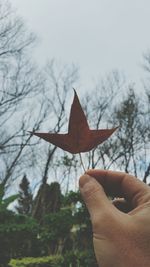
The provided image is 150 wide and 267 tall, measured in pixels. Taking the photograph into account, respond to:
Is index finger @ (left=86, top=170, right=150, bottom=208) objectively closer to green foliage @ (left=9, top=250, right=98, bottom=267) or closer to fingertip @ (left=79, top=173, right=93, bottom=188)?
fingertip @ (left=79, top=173, right=93, bottom=188)

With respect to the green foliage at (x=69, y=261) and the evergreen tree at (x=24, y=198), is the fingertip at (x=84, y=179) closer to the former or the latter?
the green foliage at (x=69, y=261)

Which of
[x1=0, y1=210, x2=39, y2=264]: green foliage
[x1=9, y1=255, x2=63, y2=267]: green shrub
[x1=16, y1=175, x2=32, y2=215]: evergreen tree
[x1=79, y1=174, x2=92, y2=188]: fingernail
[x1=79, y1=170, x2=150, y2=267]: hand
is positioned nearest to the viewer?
[x1=79, y1=170, x2=150, y2=267]: hand

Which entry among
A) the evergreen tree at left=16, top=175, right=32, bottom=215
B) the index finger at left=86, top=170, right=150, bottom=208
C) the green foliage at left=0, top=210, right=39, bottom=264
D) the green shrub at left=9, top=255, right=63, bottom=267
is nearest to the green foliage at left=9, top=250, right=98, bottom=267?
the green shrub at left=9, top=255, right=63, bottom=267

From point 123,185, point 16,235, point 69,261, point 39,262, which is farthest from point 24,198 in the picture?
point 123,185

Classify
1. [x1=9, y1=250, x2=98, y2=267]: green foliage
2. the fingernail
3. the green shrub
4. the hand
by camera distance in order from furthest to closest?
the green shrub → [x1=9, y1=250, x2=98, y2=267]: green foliage → the fingernail → the hand

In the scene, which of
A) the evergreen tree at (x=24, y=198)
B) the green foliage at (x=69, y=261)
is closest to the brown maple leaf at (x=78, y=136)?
the green foliage at (x=69, y=261)

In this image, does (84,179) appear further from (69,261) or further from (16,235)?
(16,235)

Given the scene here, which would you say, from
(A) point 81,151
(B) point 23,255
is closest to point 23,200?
(B) point 23,255
